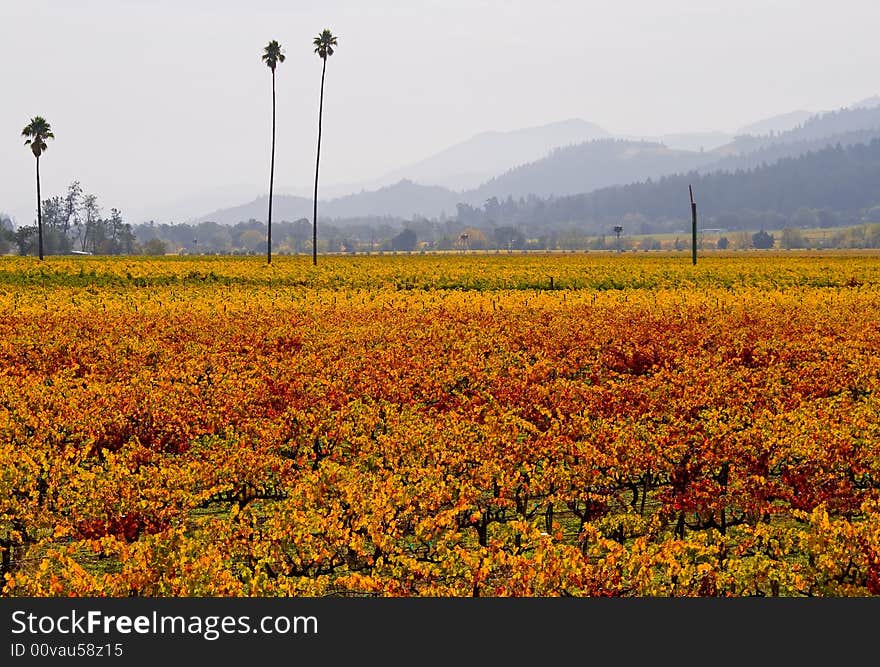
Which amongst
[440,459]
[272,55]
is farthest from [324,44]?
[440,459]

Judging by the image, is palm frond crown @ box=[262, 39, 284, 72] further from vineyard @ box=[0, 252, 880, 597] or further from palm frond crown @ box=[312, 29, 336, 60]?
vineyard @ box=[0, 252, 880, 597]

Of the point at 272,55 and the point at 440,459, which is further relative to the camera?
the point at 272,55

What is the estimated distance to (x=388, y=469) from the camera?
11.9 meters

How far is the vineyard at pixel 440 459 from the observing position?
8141mm

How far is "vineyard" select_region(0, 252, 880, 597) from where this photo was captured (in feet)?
26.7

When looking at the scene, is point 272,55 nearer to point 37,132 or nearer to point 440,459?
point 37,132

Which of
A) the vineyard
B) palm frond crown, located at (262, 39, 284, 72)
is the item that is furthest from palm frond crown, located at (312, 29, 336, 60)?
the vineyard

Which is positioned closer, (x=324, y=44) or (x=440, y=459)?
(x=440, y=459)

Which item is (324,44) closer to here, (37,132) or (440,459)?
(37,132)

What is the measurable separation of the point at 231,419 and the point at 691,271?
4316 cm

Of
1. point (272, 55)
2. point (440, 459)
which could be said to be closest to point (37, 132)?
point (272, 55)

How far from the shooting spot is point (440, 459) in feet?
37.3

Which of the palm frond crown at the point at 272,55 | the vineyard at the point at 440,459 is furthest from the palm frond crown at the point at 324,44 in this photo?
the vineyard at the point at 440,459

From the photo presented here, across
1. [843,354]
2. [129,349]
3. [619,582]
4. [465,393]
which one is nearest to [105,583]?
[619,582]
